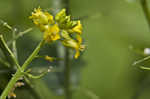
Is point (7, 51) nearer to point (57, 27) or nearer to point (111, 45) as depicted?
point (57, 27)

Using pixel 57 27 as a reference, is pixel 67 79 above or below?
below

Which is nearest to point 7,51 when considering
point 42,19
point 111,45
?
point 42,19

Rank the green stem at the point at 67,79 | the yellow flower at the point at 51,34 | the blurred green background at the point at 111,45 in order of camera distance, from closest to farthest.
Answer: the yellow flower at the point at 51,34 → the green stem at the point at 67,79 → the blurred green background at the point at 111,45

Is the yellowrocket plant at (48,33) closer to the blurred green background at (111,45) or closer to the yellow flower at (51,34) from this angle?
Result: the yellow flower at (51,34)

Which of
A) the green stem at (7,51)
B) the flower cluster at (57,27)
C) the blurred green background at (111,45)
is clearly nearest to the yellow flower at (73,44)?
the flower cluster at (57,27)

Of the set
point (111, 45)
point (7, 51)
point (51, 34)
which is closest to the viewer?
point (51, 34)

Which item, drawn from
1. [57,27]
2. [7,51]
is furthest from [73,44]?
[7,51]

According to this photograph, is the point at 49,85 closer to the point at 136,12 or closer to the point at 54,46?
the point at 54,46

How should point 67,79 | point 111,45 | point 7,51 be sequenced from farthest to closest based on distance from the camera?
point 111,45
point 67,79
point 7,51

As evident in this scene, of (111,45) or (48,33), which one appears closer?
(48,33)
